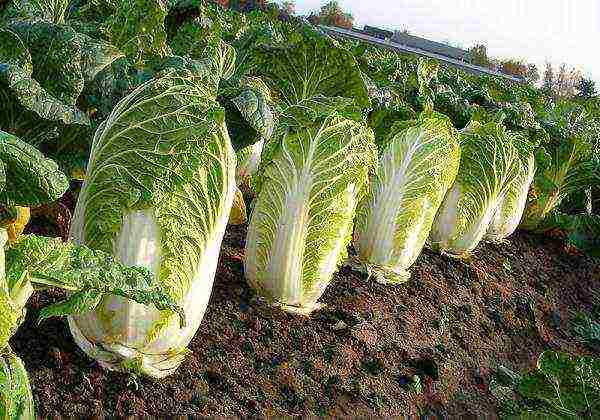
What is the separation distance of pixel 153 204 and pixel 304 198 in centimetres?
128

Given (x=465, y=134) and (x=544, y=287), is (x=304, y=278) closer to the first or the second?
(x=465, y=134)

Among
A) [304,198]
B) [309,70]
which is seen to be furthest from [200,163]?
[309,70]

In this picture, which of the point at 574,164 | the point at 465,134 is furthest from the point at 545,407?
the point at 574,164

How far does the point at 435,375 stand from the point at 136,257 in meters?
2.57

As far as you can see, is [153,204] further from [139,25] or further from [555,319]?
[555,319]

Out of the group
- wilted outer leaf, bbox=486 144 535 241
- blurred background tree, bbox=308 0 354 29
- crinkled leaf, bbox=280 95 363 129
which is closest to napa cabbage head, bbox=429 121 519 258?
wilted outer leaf, bbox=486 144 535 241

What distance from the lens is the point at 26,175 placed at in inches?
110

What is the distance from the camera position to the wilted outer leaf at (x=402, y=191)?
5.50 m

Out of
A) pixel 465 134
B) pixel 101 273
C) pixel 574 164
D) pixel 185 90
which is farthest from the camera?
pixel 574 164

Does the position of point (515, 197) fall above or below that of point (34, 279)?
above

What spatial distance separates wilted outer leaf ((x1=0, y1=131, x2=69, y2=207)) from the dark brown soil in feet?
3.11

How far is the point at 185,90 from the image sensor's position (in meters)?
3.31

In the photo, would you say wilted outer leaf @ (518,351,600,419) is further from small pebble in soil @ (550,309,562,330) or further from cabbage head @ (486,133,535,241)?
cabbage head @ (486,133,535,241)

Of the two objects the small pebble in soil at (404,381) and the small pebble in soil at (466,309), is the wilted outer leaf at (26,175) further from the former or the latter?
the small pebble in soil at (466,309)
